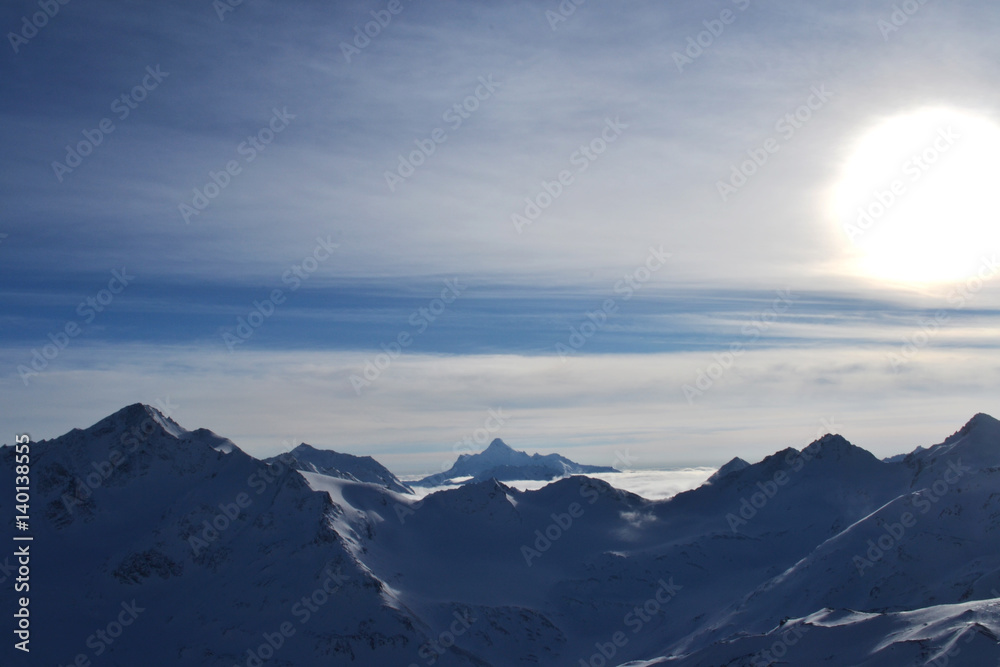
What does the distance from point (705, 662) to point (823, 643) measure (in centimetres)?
2415

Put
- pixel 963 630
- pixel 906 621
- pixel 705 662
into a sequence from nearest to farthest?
1. pixel 963 630
2. pixel 906 621
3. pixel 705 662

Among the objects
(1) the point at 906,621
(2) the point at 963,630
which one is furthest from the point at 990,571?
(2) the point at 963,630

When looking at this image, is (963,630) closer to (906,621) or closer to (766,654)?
(906,621)

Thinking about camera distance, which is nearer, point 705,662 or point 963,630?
point 963,630

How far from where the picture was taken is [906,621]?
459 ft

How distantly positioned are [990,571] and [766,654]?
314 ft

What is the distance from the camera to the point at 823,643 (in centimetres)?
14075

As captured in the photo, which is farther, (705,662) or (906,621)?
(705,662)

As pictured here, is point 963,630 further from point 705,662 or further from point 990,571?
point 990,571

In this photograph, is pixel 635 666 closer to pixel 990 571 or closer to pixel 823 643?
pixel 823 643

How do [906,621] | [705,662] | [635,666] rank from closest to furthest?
[906,621]
[705,662]
[635,666]

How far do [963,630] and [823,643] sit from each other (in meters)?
25.7

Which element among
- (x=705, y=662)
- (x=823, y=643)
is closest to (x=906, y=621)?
(x=823, y=643)

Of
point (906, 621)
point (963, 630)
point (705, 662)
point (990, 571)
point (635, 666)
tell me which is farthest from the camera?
point (990, 571)
